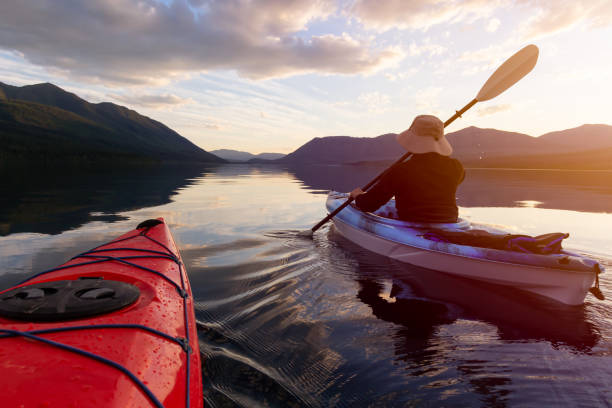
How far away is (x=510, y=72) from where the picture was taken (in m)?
7.48

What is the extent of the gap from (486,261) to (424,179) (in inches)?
65.5

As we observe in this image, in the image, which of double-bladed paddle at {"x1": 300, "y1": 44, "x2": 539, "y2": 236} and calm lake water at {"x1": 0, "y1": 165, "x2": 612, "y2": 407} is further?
double-bladed paddle at {"x1": 300, "y1": 44, "x2": 539, "y2": 236}

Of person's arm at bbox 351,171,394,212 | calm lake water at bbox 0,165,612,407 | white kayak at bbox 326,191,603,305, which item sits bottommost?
calm lake water at bbox 0,165,612,407

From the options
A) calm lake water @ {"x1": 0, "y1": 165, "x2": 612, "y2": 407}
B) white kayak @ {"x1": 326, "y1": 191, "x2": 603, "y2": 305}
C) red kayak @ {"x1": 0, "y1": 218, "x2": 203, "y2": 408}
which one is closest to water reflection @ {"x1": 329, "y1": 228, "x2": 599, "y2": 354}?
calm lake water @ {"x1": 0, "y1": 165, "x2": 612, "y2": 407}

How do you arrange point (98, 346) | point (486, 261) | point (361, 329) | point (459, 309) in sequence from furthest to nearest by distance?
point (486, 261) < point (459, 309) < point (361, 329) < point (98, 346)

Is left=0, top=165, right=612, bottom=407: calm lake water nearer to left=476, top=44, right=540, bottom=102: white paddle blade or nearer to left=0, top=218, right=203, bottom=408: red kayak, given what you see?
left=0, top=218, right=203, bottom=408: red kayak

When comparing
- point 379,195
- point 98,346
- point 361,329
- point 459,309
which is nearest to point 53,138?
point 379,195

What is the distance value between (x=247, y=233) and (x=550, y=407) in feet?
23.5

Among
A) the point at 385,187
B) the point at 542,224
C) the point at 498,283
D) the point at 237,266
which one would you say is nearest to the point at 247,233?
the point at 237,266

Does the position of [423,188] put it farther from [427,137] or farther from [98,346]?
[98,346]

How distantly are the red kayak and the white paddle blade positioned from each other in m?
8.33

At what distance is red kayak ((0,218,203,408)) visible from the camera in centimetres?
160

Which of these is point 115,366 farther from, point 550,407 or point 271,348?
point 550,407

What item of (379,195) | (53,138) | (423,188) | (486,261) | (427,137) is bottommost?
(486,261)
